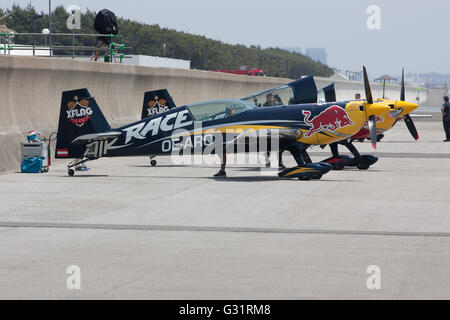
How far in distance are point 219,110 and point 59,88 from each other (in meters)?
6.48

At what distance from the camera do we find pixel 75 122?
17938mm

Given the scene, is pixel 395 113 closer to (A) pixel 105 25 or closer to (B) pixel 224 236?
(B) pixel 224 236

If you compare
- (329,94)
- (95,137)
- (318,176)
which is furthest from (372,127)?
(95,137)

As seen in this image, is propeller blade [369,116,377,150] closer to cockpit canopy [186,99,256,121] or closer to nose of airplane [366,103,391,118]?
nose of airplane [366,103,391,118]

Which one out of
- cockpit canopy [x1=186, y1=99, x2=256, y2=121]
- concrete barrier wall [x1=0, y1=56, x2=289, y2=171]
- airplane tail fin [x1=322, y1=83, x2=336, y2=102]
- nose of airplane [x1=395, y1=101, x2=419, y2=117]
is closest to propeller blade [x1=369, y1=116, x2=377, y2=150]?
nose of airplane [x1=395, y1=101, x2=419, y2=117]

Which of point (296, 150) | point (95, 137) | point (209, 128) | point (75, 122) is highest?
point (75, 122)

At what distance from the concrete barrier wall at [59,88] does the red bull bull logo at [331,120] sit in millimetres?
7614

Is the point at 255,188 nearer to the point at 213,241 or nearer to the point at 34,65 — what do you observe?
the point at 213,241

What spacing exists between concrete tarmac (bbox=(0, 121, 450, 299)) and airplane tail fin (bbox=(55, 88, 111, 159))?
65 cm

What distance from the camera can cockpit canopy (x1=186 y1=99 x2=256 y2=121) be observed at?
1791 cm

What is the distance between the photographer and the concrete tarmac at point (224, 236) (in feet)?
23.9

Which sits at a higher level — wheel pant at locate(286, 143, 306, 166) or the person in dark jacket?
the person in dark jacket
